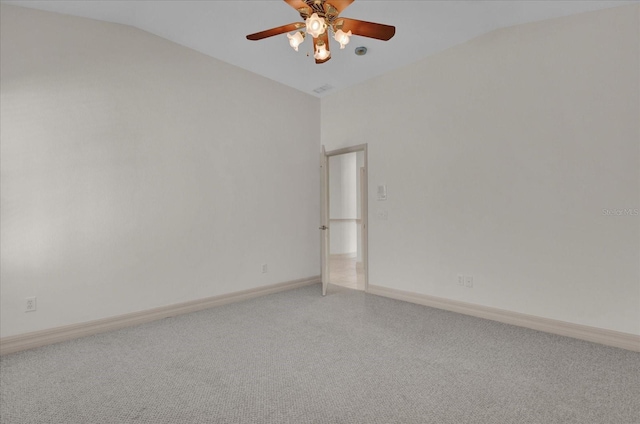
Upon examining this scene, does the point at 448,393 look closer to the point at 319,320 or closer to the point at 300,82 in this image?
the point at 319,320

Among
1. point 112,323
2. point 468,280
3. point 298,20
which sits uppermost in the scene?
point 298,20

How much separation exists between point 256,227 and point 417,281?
2.19 metres

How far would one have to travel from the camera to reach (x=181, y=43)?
3.72 metres

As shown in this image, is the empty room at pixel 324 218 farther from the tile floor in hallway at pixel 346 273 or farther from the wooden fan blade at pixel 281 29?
the tile floor in hallway at pixel 346 273

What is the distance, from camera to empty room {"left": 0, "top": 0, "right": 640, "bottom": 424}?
2137 mm

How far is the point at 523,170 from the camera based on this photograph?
10.4ft

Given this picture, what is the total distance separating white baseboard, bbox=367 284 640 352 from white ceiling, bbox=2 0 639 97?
108 inches

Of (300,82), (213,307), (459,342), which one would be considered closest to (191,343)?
(213,307)

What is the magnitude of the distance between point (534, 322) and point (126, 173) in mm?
4280

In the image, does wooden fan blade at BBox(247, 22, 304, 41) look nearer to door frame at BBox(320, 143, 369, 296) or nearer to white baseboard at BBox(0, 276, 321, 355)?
door frame at BBox(320, 143, 369, 296)

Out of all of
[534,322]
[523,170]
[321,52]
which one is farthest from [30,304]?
[523,170]

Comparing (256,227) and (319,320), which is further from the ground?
(256,227)

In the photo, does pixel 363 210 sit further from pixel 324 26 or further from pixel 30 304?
pixel 30 304

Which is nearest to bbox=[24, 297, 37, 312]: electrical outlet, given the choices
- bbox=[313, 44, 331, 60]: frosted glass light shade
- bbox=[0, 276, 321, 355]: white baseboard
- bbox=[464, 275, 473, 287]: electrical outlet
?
bbox=[0, 276, 321, 355]: white baseboard
